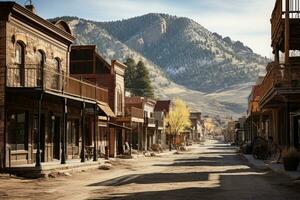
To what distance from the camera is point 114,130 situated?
49.8 meters

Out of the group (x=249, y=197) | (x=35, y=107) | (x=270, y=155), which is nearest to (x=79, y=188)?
(x=249, y=197)

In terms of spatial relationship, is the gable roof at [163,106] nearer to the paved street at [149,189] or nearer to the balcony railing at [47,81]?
the balcony railing at [47,81]

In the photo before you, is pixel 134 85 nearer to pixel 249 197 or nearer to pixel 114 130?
pixel 114 130

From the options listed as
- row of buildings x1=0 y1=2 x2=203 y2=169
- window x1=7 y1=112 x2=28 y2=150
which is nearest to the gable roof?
row of buildings x1=0 y1=2 x2=203 y2=169

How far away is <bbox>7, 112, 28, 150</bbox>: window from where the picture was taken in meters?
25.9

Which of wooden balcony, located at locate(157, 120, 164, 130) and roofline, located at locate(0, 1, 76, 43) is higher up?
roofline, located at locate(0, 1, 76, 43)

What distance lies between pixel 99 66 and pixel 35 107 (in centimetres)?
2105

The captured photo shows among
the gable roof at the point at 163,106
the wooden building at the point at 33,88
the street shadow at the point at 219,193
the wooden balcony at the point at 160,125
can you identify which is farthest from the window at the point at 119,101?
the gable roof at the point at 163,106

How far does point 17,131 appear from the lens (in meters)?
26.8

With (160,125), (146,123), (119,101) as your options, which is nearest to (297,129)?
(119,101)

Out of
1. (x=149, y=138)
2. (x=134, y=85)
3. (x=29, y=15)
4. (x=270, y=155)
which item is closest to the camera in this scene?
(x=29, y=15)

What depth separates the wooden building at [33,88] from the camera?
81.8 ft

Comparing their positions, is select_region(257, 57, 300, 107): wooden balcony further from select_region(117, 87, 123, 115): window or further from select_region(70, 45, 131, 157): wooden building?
select_region(117, 87, 123, 115): window

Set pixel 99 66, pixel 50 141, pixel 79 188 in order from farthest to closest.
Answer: pixel 99 66, pixel 50 141, pixel 79 188
